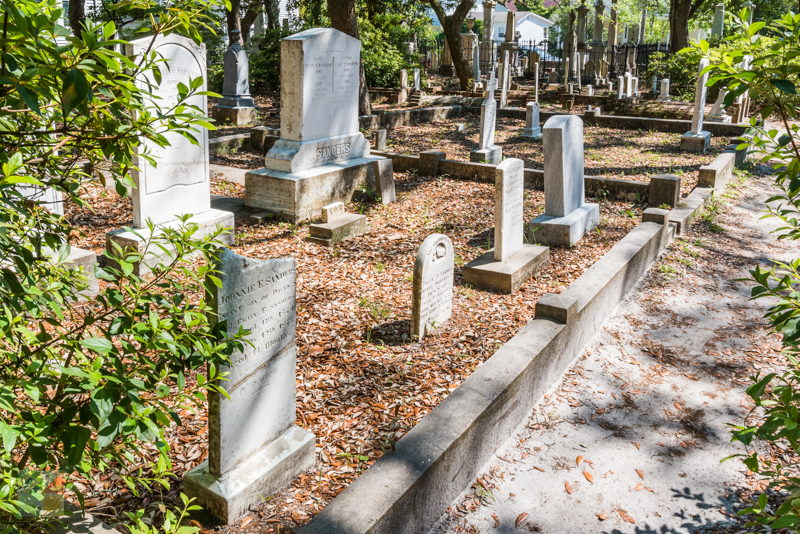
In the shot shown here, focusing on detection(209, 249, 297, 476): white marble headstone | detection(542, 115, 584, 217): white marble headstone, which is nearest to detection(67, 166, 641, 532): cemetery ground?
detection(209, 249, 297, 476): white marble headstone

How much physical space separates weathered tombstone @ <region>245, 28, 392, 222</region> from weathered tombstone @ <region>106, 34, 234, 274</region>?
1.14 m

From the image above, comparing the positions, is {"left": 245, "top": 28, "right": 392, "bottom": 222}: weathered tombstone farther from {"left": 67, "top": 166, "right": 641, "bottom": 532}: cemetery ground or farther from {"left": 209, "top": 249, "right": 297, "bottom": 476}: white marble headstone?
{"left": 209, "top": 249, "right": 297, "bottom": 476}: white marble headstone

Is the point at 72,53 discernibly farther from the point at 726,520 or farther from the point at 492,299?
the point at 492,299

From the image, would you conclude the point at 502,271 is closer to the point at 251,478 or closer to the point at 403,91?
the point at 251,478

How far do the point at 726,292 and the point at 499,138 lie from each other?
9.86 meters

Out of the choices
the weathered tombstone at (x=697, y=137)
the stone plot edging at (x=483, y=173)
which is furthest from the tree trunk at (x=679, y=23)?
the stone plot edging at (x=483, y=173)

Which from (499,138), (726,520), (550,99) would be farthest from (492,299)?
(550,99)

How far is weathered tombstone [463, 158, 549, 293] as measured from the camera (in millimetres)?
6867

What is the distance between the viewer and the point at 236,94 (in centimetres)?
1720

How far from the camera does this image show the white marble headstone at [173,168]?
714 centimetres

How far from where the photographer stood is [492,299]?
6.69 meters

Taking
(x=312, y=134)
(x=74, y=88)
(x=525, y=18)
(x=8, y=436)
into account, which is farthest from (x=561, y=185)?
(x=525, y=18)

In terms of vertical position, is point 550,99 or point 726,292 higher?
point 550,99

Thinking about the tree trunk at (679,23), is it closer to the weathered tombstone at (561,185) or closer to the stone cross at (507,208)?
the weathered tombstone at (561,185)
